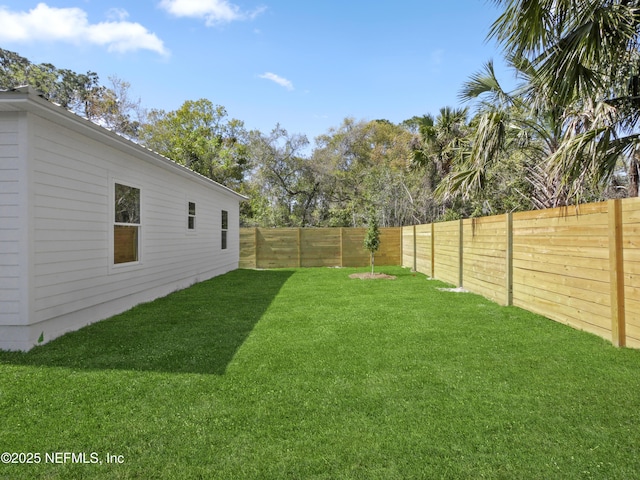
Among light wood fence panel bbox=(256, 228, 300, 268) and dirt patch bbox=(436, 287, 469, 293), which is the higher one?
light wood fence panel bbox=(256, 228, 300, 268)

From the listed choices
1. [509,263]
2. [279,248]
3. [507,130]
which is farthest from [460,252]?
[279,248]

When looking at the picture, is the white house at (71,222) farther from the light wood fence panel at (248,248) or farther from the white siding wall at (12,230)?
the light wood fence panel at (248,248)

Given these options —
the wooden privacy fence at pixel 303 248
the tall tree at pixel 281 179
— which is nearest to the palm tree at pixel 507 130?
the wooden privacy fence at pixel 303 248

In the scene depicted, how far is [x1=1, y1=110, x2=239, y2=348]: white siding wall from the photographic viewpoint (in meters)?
4.37

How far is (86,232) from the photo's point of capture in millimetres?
5223

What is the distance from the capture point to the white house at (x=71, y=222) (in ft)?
13.5

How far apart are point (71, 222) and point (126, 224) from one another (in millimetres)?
1454

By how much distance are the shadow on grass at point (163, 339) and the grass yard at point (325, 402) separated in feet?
0.11

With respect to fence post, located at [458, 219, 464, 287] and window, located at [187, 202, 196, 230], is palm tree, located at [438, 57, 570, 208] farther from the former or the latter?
window, located at [187, 202, 196, 230]

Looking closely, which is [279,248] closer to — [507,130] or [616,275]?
[507,130]

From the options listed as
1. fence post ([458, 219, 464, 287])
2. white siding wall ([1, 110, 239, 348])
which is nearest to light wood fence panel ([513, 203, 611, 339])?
fence post ([458, 219, 464, 287])

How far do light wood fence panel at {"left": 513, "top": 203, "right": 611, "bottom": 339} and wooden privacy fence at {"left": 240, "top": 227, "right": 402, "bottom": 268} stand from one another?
8770mm

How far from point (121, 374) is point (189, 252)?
6394mm

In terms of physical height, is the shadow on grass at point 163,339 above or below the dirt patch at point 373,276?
below
